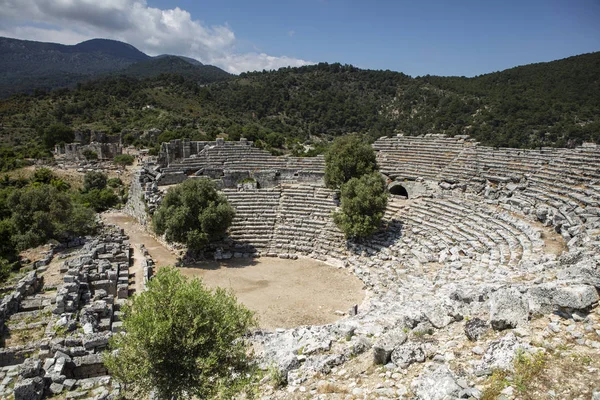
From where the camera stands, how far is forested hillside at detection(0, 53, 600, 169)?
5041 centimetres

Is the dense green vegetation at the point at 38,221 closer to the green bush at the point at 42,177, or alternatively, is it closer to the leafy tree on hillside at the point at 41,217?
the leafy tree on hillside at the point at 41,217

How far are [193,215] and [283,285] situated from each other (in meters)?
6.10

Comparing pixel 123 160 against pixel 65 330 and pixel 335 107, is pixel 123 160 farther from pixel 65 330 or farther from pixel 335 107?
pixel 335 107

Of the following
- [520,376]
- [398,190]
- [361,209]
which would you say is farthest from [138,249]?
[520,376]

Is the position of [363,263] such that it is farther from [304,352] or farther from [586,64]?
[586,64]

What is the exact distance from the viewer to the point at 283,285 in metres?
17.0

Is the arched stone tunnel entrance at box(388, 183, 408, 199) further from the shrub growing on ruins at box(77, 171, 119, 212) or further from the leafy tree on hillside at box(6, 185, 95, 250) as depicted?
the shrub growing on ruins at box(77, 171, 119, 212)

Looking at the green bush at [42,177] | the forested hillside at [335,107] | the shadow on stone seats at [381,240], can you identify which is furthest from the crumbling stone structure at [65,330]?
the forested hillside at [335,107]

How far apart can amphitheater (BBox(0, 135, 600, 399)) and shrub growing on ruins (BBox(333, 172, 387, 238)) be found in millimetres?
1172

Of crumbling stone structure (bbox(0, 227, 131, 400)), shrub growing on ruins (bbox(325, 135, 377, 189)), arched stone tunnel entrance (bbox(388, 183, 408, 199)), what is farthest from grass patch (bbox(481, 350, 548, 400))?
arched stone tunnel entrance (bbox(388, 183, 408, 199))

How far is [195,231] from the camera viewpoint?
18.8m

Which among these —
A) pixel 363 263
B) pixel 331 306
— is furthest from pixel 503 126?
pixel 331 306

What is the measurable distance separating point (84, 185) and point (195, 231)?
2480cm

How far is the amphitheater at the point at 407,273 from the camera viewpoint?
6359mm
